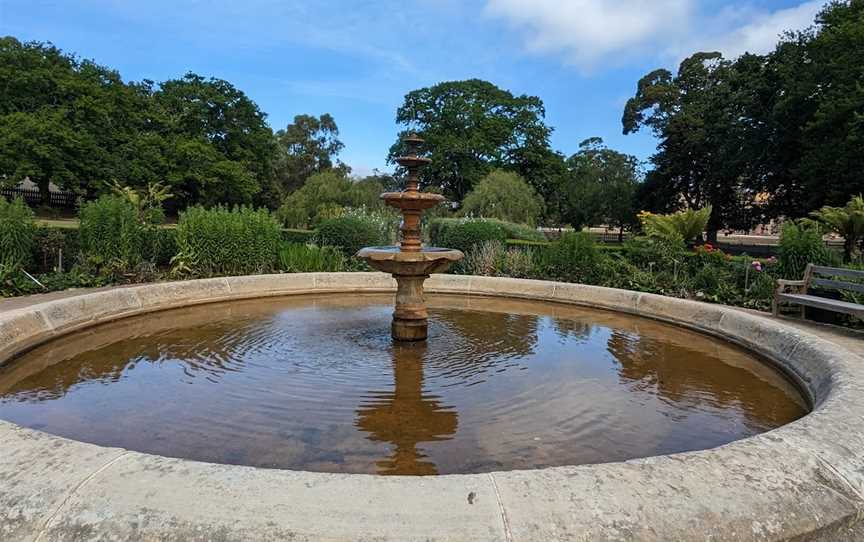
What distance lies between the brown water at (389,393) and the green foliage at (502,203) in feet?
64.8

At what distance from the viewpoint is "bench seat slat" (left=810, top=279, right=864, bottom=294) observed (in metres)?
6.78

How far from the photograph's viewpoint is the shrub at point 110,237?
9.60 metres

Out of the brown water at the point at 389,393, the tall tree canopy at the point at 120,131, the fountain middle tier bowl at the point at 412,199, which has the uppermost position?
the tall tree canopy at the point at 120,131

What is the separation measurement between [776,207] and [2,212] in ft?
105

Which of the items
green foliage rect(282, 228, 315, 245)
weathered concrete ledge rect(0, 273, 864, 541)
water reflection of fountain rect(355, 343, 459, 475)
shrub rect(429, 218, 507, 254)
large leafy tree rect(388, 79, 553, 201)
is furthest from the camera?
large leafy tree rect(388, 79, 553, 201)

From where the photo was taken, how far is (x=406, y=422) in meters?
3.65

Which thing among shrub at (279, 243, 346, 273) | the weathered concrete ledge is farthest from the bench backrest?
shrub at (279, 243, 346, 273)

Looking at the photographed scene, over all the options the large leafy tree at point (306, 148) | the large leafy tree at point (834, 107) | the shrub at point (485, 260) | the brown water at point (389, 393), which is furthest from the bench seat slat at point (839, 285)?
the large leafy tree at point (306, 148)

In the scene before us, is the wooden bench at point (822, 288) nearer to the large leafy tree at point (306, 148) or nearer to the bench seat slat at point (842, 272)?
the bench seat slat at point (842, 272)

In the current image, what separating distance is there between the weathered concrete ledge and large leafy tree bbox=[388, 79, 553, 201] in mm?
36239

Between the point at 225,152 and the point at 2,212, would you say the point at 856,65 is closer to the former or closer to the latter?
the point at 2,212

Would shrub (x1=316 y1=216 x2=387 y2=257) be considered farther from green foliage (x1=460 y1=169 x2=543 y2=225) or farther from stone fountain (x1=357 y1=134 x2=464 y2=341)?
green foliage (x1=460 y1=169 x2=543 y2=225)

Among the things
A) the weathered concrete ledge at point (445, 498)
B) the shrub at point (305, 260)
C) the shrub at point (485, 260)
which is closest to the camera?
the weathered concrete ledge at point (445, 498)

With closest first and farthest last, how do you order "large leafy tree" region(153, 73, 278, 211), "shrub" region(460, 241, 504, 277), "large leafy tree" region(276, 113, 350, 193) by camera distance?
A: "shrub" region(460, 241, 504, 277), "large leafy tree" region(153, 73, 278, 211), "large leafy tree" region(276, 113, 350, 193)
